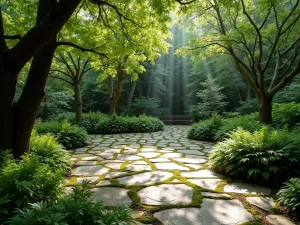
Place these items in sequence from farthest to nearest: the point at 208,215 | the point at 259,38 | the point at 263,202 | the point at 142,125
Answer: the point at 142,125
the point at 259,38
the point at 263,202
the point at 208,215

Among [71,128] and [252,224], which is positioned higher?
[71,128]

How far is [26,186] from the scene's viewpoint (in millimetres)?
1923

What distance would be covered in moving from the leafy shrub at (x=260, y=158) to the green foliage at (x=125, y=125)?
6886mm

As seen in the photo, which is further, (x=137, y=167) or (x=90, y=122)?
(x=90, y=122)

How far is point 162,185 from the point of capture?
3350 millimetres

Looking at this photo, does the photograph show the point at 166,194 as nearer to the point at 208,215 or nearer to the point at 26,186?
the point at 208,215

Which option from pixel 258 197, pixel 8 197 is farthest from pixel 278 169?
pixel 8 197

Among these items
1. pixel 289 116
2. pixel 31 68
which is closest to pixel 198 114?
pixel 289 116

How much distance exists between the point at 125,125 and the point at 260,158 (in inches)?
312

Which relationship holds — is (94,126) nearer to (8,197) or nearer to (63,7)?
(63,7)

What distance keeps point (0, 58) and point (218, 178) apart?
388 centimetres

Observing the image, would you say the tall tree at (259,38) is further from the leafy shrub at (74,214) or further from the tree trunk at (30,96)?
the leafy shrub at (74,214)

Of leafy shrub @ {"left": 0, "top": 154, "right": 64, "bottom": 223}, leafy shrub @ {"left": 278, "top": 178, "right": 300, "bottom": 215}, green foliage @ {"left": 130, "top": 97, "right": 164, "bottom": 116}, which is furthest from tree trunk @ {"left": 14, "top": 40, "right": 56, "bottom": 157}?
green foliage @ {"left": 130, "top": 97, "right": 164, "bottom": 116}

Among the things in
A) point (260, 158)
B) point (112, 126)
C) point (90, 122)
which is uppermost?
point (90, 122)
